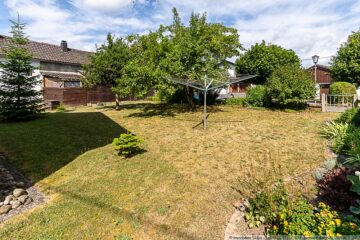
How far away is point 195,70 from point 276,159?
274 inches

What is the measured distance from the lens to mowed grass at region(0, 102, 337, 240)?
146 inches

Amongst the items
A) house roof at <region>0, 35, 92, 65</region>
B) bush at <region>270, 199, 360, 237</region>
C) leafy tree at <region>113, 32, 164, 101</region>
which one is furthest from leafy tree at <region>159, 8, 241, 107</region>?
house roof at <region>0, 35, 92, 65</region>

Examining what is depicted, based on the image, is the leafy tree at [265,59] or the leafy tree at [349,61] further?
the leafy tree at [265,59]

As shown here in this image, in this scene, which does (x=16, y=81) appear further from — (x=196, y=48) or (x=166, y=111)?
(x=196, y=48)

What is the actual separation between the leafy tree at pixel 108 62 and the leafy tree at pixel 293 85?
31.6 feet

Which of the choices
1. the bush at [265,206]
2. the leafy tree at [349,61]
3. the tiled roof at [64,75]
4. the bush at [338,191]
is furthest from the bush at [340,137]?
the tiled roof at [64,75]

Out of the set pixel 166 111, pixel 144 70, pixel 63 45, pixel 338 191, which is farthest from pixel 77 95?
pixel 338 191

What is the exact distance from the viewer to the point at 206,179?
5.05 meters

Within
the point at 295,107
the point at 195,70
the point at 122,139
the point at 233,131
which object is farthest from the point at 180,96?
the point at 122,139

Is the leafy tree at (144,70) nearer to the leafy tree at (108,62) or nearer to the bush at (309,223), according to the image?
the leafy tree at (108,62)

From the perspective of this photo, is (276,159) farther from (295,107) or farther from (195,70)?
(295,107)

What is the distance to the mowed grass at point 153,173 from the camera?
12.2ft

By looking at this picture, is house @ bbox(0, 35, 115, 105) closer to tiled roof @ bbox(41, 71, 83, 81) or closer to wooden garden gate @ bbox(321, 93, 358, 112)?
tiled roof @ bbox(41, 71, 83, 81)

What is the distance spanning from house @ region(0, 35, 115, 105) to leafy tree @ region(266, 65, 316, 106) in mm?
16269
